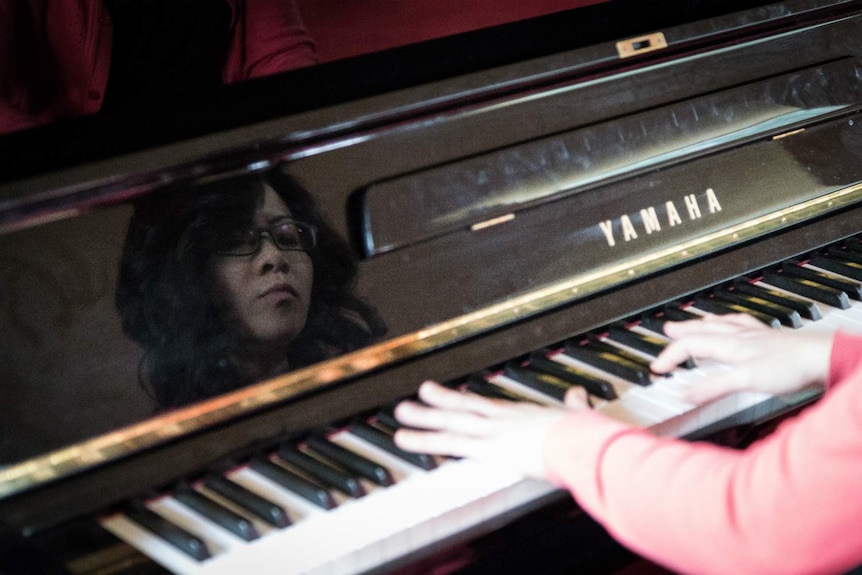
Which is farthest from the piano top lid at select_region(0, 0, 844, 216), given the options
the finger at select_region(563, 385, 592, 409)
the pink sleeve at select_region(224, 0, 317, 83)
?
Answer: the finger at select_region(563, 385, 592, 409)

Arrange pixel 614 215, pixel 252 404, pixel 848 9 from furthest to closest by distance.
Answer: pixel 848 9, pixel 614 215, pixel 252 404

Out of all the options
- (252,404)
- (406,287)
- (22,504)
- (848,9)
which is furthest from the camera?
(848,9)

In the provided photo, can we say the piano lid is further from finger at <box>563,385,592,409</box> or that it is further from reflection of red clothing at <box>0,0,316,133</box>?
reflection of red clothing at <box>0,0,316,133</box>

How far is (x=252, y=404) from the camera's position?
3.38 feet

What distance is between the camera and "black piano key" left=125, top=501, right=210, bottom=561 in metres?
0.86

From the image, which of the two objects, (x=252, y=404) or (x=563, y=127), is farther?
(x=563, y=127)

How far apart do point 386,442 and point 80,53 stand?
2.89ft

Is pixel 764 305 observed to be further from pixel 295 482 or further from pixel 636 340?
pixel 295 482

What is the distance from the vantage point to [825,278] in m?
1.33

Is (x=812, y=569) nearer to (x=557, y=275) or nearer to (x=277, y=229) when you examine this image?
(x=557, y=275)

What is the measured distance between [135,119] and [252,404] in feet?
1.16

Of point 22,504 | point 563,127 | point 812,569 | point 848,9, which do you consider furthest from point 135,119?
point 848,9

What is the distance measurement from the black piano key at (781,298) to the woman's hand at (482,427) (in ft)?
1.39

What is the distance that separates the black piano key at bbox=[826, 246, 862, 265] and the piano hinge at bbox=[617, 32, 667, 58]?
434 mm
